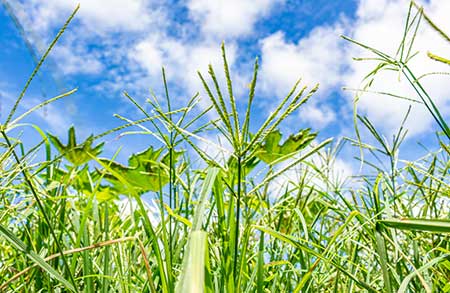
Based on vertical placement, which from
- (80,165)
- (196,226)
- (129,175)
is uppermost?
(129,175)

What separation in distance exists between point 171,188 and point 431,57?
0.52 meters

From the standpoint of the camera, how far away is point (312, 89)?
22.8 inches

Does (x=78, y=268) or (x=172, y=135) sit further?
(x=78, y=268)

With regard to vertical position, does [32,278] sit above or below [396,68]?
below

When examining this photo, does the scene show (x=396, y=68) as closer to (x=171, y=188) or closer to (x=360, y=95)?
(x=360, y=95)

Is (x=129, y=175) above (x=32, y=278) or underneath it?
above

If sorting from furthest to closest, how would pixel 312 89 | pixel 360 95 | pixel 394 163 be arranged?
pixel 394 163, pixel 360 95, pixel 312 89

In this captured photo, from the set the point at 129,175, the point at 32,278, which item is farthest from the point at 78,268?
the point at 129,175

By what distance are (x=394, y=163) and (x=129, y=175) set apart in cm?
140

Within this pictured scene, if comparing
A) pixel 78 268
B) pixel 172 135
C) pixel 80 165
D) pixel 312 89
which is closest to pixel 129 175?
pixel 80 165

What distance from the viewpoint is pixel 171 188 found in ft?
3.21

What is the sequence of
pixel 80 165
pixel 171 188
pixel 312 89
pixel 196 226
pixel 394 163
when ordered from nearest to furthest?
pixel 196 226, pixel 312 89, pixel 171 188, pixel 394 163, pixel 80 165

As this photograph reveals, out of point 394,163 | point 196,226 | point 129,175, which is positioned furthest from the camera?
point 129,175

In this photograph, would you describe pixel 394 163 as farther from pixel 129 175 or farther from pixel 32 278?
pixel 129 175
